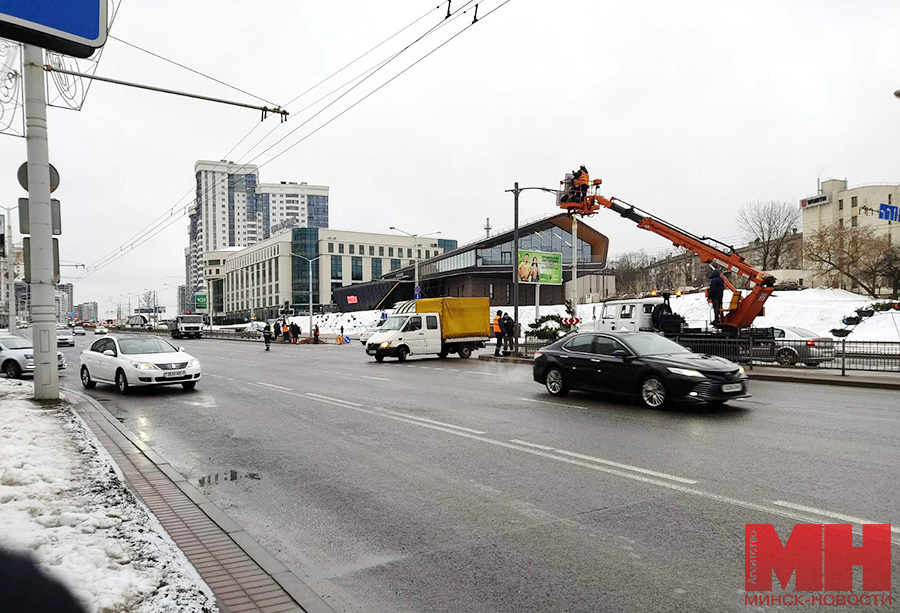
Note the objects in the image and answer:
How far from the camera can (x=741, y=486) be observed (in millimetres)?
6176

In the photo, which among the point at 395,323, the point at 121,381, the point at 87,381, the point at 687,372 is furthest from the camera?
the point at 395,323

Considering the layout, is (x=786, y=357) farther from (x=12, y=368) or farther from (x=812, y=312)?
(x=812, y=312)

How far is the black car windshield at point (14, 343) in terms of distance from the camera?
1956 cm

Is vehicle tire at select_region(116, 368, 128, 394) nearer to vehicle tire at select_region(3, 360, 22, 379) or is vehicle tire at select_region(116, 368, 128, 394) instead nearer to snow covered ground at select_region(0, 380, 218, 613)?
vehicle tire at select_region(3, 360, 22, 379)

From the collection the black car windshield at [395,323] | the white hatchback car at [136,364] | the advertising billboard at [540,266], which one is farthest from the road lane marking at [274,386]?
the advertising billboard at [540,266]

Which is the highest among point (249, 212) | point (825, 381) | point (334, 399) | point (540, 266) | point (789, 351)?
point (249, 212)

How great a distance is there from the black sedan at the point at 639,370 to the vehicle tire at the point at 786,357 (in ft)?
30.0

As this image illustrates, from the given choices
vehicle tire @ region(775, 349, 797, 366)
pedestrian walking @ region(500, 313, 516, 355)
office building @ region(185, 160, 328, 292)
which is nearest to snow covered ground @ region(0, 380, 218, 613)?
vehicle tire @ region(775, 349, 797, 366)

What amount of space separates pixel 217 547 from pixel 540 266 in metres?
43.4

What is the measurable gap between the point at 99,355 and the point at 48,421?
26.4 ft

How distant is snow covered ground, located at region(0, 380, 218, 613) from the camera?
342cm

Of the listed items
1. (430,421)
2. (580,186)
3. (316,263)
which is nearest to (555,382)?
(430,421)

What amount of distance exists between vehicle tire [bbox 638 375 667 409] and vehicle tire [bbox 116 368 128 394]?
12173 millimetres

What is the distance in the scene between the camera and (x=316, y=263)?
128 metres
